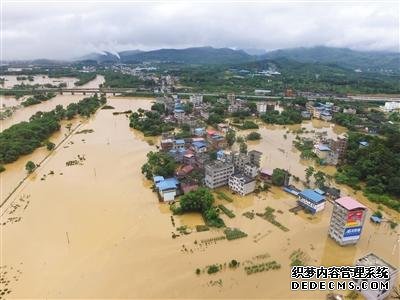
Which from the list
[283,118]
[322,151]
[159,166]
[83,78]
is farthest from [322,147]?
[83,78]

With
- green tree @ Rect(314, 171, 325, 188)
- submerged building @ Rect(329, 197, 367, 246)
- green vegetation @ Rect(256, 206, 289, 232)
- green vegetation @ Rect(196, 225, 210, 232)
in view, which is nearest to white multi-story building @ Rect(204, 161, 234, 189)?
green vegetation @ Rect(256, 206, 289, 232)

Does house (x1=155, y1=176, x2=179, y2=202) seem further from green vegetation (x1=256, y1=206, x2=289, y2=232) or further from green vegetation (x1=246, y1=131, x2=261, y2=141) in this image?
green vegetation (x1=246, y1=131, x2=261, y2=141)

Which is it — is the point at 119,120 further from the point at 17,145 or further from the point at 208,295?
the point at 208,295

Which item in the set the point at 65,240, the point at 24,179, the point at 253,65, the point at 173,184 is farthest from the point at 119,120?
the point at 253,65

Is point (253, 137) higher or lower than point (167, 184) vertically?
lower

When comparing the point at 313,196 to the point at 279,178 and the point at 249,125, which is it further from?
the point at 249,125

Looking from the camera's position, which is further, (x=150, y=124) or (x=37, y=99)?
(x=37, y=99)
